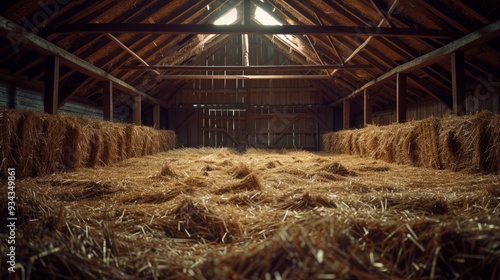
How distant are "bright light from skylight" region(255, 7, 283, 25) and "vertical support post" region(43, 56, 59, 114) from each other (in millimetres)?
5845

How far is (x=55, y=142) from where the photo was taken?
12.9 ft

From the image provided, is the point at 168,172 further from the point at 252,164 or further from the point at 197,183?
the point at 252,164

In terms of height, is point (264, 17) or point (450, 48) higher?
point (264, 17)

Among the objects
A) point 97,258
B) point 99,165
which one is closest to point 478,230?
point 97,258

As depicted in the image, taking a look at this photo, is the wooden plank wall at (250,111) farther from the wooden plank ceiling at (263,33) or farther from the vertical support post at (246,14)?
the vertical support post at (246,14)

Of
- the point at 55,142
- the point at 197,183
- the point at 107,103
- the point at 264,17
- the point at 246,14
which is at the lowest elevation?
the point at 197,183

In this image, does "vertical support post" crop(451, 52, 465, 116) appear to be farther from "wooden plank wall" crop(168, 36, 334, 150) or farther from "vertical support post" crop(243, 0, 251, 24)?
"wooden plank wall" crop(168, 36, 334, 150)

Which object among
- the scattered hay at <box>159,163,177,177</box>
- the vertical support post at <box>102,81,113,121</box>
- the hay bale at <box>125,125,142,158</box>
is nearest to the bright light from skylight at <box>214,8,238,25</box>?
the vertical support post at <box>102,81,113,121</box>

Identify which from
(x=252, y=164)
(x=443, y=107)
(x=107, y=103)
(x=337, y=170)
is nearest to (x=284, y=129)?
(x=443, y=107)

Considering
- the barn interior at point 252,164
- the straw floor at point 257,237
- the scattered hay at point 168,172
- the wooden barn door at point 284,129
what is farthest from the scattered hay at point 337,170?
the wooden barn door at point 284,129

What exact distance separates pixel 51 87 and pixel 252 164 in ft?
12.7

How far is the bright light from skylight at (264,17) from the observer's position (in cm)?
907

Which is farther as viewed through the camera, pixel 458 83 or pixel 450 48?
pixel 450 48

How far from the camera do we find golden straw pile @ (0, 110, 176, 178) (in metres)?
3.27
